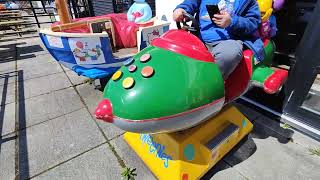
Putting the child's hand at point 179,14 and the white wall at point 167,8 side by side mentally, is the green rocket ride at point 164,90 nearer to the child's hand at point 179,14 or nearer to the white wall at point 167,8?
the child's hand at point 179,14

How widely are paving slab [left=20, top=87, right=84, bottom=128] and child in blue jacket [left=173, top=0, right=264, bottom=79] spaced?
1867 millimetres

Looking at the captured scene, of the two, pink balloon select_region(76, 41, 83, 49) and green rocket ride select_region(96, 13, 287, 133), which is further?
pink balloon select_region(76, 41, 83, 49)

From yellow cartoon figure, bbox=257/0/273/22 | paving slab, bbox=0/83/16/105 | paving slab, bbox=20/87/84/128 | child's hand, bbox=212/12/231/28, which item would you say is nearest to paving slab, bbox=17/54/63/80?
paving slab, bbox=0/83/16/105

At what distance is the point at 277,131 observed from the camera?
2.26 metres

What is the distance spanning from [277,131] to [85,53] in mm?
2411

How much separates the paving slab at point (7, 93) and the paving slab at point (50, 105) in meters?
0.28

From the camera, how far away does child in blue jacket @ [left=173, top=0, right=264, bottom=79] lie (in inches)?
57.7

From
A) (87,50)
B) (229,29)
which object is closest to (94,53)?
(87,50)

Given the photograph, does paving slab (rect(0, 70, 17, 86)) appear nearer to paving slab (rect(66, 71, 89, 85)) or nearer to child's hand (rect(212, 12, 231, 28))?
paving slab (rect(66, 71, 89, 85))

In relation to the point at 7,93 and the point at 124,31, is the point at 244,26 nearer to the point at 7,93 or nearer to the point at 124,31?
the point at 124,31

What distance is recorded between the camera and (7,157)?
1.99 meters

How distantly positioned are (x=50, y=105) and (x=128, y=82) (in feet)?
6.91

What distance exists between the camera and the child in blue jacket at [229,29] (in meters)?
1.47

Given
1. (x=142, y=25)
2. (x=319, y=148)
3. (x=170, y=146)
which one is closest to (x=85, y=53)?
(x=142, y=25)
